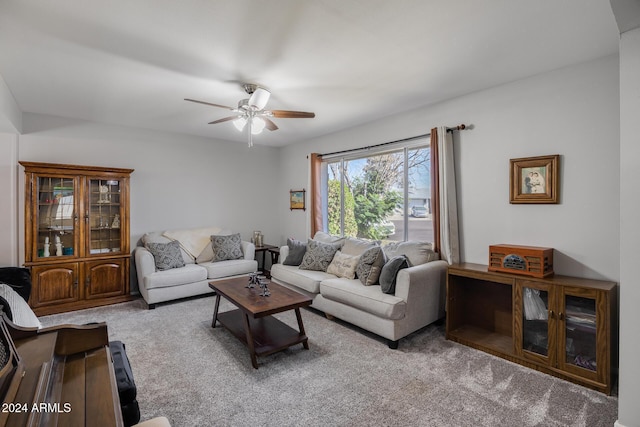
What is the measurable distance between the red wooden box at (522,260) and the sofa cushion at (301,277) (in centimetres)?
181

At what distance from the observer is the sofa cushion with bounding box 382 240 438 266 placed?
3.51m

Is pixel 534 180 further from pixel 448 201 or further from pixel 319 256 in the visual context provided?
pixel 319 256

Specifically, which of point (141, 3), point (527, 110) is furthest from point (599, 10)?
point (141, 3)

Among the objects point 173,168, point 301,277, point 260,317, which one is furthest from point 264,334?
point 173,168

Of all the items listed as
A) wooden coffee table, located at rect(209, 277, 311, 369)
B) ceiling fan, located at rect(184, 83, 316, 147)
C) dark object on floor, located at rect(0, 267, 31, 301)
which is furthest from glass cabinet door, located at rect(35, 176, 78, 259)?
ceiling fan, located at rect(184, 83, 316, 147)

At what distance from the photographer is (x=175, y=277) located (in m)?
4.19

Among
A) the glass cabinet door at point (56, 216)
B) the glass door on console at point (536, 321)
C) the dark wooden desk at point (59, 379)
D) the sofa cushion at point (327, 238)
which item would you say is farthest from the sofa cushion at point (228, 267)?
the glass door on console at point (536, 321)

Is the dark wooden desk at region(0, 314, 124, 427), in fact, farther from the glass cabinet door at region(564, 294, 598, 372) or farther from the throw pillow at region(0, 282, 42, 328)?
the glass cabinet door at region(564, 294, 598, 372)

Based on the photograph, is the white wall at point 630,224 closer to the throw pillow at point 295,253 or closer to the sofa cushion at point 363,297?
the sofa cushion at point 363,297

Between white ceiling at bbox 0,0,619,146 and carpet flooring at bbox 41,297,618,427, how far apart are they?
2517 millimetres

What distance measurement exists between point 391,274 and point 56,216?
4.22 meters

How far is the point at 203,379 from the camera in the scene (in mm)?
2457

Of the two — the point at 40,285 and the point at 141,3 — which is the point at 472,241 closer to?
the point at 141,3

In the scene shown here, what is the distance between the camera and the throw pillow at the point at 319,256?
422cm
